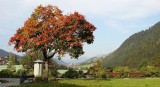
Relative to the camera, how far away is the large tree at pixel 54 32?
40.4 m

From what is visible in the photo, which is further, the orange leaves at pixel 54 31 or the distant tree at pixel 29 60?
the distant tree at pixel 29 60

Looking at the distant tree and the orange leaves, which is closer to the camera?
the orange leaves

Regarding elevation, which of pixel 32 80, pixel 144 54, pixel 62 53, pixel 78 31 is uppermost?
pixel 144 54

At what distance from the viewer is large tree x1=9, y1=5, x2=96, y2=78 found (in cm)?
4038

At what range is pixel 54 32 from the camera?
132ft

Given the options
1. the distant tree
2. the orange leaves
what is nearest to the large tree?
the orange leaves

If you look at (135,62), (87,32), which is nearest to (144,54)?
(135,62)

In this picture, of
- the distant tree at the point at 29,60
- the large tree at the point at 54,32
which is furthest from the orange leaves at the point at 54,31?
the distant tree at the point at 29,60

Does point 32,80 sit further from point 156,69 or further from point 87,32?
point 156,69

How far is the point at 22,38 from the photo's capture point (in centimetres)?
4191

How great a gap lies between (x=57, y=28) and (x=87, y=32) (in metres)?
4.31

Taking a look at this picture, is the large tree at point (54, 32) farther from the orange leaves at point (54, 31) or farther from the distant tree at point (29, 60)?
the distant tree at point (29, 60)

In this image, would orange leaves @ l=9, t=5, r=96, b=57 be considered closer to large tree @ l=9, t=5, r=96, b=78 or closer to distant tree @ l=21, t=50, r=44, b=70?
large tree @ l=9, t=5, r=96, b=78

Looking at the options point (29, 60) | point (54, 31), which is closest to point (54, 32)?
point (54, 31)
